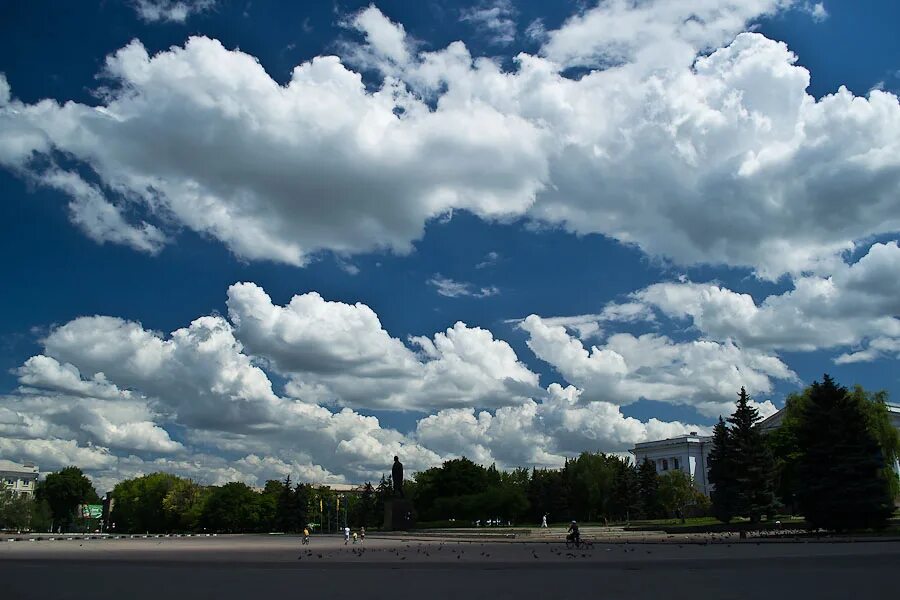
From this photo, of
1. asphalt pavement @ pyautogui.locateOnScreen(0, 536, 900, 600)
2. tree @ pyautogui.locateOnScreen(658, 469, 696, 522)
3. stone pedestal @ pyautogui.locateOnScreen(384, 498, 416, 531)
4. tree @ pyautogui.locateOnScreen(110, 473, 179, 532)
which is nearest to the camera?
asphalt pavement @ pyautogui.locateOnScreen(0, 536, 900, 600)

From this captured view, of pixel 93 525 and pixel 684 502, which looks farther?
pixel 93 525

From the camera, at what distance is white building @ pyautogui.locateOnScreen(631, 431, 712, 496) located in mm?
113938

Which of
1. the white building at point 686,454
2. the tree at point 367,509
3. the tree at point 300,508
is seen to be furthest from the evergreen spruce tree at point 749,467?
the white building at point 686,454

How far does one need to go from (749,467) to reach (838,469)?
13.4 metres

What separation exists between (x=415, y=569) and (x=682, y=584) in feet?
26.0

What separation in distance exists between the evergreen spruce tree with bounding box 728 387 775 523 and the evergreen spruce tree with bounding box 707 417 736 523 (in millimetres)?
453

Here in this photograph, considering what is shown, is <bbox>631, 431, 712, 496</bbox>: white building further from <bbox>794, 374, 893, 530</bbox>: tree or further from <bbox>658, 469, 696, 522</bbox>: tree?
<bbox>794, 374, 893, 530</bbox>: tree

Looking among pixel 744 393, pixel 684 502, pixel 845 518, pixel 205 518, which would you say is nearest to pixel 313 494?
pixel 205 518

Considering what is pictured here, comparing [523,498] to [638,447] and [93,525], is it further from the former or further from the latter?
[93,525]

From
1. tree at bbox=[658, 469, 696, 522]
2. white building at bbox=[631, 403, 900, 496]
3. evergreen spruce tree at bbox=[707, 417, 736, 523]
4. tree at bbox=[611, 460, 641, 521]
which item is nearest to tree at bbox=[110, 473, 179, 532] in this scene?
tree at bbox=[611, 460, 641, 521]

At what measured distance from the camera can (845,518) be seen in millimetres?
33750

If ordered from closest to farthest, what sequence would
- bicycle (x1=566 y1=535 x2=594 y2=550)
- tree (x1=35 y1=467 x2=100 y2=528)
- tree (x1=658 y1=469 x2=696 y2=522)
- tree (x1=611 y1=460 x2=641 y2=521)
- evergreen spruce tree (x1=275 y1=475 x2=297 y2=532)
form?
bicycle (x1=566 y1=535 x2=594 y2=550) < tree (x1=658 y1=469 x2=696 y2=522) < tree (x1=611 y1=460 x2=641 y2=521) < evergreen spruce tree (x1=275 y1=475 x2=297 y2=532) < tree (x1=35 y1=467 x2=100 y2=528)

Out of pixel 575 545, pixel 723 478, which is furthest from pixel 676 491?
pixel 575 545

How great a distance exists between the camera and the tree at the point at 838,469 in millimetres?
33188
